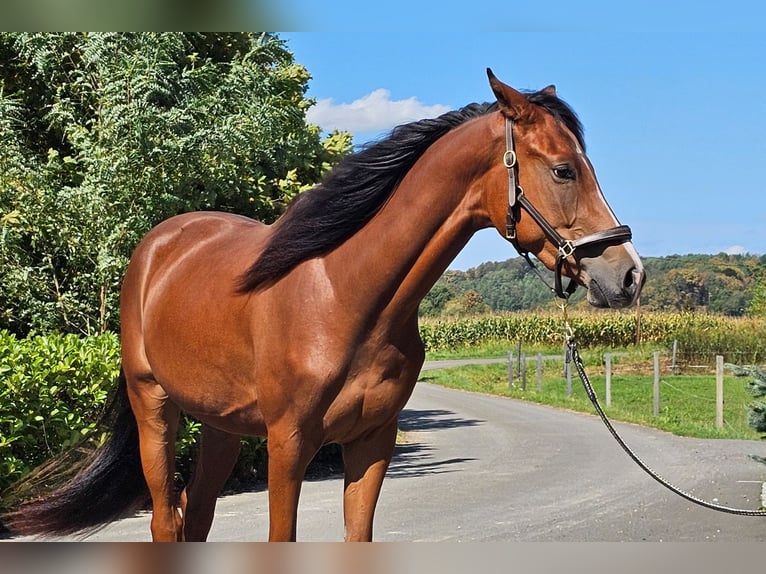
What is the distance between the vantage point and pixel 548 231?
265 cm

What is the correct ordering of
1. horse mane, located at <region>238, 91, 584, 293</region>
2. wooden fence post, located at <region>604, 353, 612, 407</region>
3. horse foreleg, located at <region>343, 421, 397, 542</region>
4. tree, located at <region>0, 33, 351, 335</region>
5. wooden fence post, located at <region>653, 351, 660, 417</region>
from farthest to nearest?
wooden fence post, located at <region>604, 353, 612, 407</region>, wooden fence post, located at <region>653, 351, 660, 417</region>, tree, located at <region>0, 33, 351, 335</region>, horse foreleg, located at <region>343, 421, 397, 542</region>, horse mane, located at <region>238, 91, 584, 293</region>

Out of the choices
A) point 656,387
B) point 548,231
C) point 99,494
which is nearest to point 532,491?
point 99,494

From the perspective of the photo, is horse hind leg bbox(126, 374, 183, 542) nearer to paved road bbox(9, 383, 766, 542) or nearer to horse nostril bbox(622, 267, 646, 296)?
horse nostril bbox(622, 267, 646, 296)

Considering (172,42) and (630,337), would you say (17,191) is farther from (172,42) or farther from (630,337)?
(630,337)

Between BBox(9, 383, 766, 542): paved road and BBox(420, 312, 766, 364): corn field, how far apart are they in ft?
21.8

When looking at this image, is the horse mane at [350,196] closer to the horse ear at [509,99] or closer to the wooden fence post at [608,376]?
the horse ear at [509,99]

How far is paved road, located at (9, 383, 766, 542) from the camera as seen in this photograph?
23.4ft

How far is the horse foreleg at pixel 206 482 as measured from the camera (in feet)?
12.8

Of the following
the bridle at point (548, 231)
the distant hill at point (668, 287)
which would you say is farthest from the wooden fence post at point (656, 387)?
the bridle at point (548, 231)

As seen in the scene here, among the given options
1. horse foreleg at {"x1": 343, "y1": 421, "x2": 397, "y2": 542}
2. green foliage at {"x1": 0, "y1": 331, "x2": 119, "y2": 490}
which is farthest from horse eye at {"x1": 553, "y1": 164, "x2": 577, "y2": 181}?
green foliage at {"x1": 0, "y1": 331, "x2": 119, "y2": 490}

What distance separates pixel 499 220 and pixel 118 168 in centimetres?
587

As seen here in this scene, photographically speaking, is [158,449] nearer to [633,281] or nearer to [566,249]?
[566,249]

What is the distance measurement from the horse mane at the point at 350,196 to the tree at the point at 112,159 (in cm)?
504

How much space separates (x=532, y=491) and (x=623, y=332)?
57.1 ft
